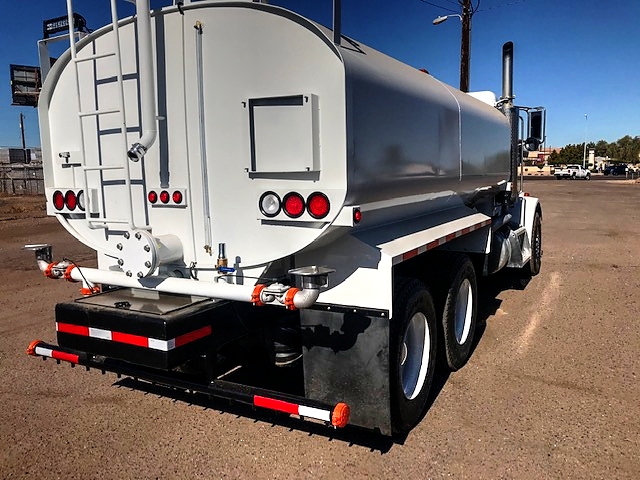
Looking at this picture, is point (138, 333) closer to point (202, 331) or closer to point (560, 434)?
point (202, 331)

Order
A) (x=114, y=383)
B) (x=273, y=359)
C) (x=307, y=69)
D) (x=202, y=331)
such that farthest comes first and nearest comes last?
(x=114, y=383) → (x=273, y=359) → (x=202, y=331) → (x=307, y=69)

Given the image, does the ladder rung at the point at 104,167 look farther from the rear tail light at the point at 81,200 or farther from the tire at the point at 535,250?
the tire at the point at 535,250

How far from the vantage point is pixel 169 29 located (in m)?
3.40

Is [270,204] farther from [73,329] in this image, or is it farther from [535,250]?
[535,250]

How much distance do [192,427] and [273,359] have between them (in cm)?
78

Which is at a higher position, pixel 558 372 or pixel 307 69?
pixel 307 69

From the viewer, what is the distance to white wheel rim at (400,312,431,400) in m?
3.85

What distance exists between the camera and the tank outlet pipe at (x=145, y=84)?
3244 mm

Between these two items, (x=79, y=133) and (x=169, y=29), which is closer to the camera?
(x=169, y=29)

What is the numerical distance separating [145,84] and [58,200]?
1249 millimetres

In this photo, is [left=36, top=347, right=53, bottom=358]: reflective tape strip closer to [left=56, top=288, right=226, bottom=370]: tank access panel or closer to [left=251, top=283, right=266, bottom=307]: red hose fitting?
[left=56, top=288, right=226, bottom=370]: tank access panel

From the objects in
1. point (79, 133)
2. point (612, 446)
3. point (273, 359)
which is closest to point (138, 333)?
point (273, 359)

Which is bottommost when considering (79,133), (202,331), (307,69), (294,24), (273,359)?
(273,359)

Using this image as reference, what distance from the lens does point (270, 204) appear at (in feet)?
10.5
